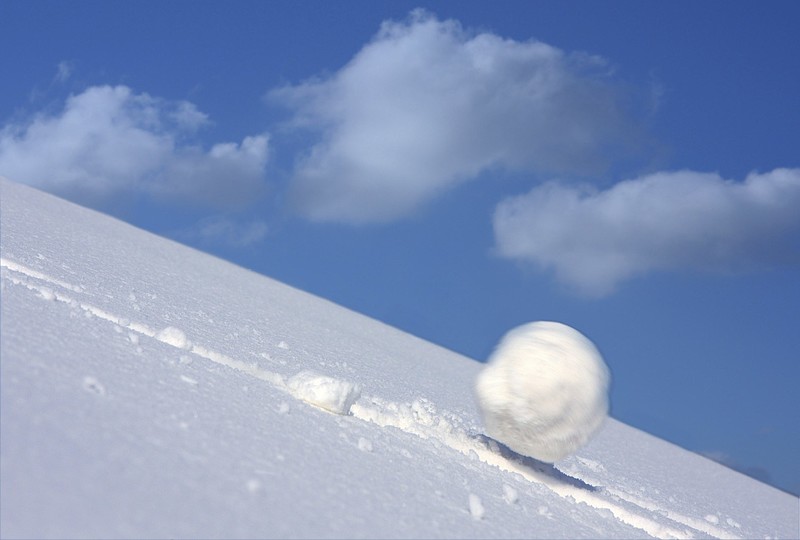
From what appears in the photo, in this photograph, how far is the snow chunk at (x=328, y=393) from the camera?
10.2 ft

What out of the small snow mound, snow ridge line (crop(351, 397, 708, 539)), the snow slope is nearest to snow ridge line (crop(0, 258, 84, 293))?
the snow slope

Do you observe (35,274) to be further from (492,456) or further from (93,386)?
(492,456)

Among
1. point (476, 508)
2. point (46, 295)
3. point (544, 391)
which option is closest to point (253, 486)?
point (476, 508)

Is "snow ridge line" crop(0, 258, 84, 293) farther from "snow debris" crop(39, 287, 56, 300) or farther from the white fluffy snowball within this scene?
Result: the white fluffy snowball

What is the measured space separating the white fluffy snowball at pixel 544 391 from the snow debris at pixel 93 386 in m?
1.58

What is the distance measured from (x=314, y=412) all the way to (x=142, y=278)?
331cm

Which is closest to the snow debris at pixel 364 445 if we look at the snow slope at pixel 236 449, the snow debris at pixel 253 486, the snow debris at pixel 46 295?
the snow slope at pixel 236 449

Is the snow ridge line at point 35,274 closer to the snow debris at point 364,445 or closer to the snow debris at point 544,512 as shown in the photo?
the snow debris at point 364,445

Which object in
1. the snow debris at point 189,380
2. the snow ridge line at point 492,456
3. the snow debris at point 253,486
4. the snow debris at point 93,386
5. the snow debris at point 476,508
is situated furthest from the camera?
the snow ridge line at point 492,456

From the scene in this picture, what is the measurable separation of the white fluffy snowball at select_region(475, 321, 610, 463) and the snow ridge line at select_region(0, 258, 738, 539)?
15 centimetres

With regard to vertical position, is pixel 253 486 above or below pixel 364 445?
below

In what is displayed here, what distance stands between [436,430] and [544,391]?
66cm

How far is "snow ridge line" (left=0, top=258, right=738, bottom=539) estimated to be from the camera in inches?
135

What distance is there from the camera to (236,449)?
2.18 meters
